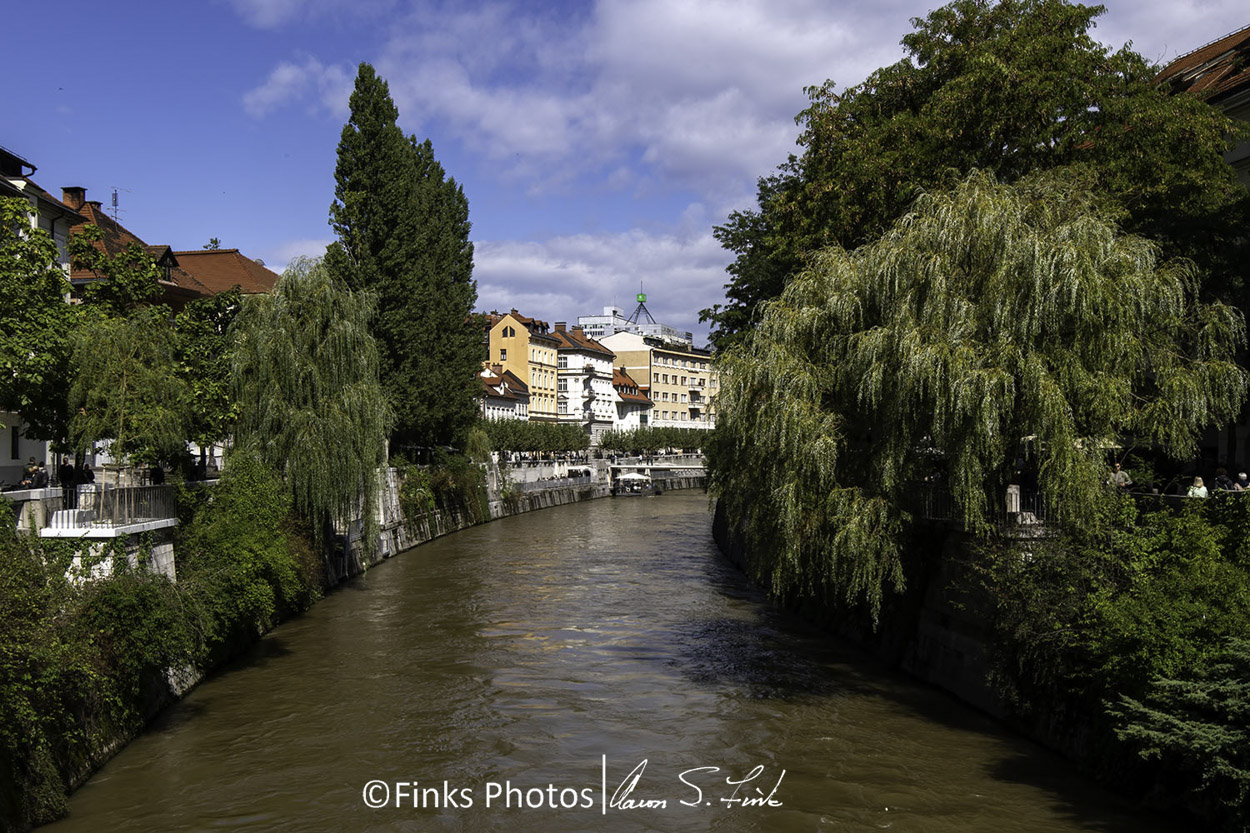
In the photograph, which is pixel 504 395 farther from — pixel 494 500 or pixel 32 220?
pixel 32 220

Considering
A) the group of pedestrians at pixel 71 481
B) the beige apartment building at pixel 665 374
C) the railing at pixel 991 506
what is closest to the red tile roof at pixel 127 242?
the group of pedestrians at pixel 71 481

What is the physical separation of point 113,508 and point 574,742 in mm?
9306

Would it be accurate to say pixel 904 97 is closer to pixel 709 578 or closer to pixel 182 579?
pixel 709 578

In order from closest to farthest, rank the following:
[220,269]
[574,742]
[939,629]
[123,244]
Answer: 1. [574,742]
2. [939,629]
3. [123,244]
4. [220,269]

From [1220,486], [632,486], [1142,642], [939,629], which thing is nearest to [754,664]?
[939,629]

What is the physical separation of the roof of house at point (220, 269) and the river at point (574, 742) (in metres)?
30.5

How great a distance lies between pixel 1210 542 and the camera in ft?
46.1

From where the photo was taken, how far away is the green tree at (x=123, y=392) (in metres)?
20.1

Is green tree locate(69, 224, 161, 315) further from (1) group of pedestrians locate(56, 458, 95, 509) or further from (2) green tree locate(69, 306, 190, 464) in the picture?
(1) group of pedestrians locate(56, 458, 95, 509)

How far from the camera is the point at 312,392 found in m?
29.1

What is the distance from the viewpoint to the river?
14.3 metres

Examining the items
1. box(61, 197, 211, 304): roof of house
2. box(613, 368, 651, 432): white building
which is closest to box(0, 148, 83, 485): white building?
Result: box(61, 197, 211, 304): roof of house

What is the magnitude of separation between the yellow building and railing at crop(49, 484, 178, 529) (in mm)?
95354

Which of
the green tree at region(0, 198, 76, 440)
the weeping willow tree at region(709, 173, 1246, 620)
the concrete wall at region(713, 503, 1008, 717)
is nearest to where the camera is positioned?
the weeping willow tree at region(709, 173, 1246, 620)
